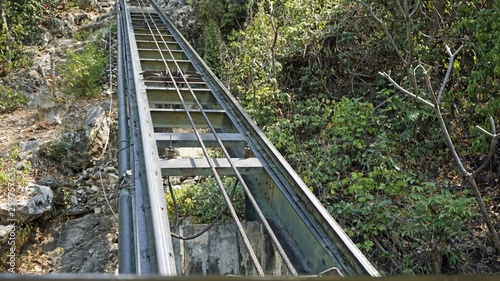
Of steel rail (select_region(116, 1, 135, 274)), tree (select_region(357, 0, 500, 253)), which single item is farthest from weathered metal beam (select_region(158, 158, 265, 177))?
tree (select_region(357, 0, 500, 253))

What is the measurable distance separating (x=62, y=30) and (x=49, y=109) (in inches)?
204

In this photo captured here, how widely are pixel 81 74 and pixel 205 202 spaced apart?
630 centimetres

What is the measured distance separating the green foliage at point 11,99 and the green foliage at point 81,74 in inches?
38.1

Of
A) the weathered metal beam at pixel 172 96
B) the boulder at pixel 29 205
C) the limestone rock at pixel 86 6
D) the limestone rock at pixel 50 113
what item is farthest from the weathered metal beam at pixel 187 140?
the limestone rock at pixel 86 6

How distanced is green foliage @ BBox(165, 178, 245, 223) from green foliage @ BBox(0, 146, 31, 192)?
2556mm

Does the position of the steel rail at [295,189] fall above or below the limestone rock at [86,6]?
below

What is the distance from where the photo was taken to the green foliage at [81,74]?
427 inches

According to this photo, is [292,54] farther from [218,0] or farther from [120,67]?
[218,0]

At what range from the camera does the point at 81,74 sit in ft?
35.3

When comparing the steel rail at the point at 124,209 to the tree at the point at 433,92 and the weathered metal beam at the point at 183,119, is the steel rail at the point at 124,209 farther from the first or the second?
the tree at the point at 433,92

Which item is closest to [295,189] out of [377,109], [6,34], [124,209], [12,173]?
[124,209]

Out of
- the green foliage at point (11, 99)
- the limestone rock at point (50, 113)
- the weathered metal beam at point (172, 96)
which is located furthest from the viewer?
the green foliage at point (11, 99)

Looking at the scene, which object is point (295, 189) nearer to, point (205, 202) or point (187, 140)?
point (187, 140)

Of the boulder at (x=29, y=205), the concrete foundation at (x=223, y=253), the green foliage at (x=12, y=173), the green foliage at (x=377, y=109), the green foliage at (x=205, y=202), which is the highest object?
the green foliage at (x=377, y=109)
